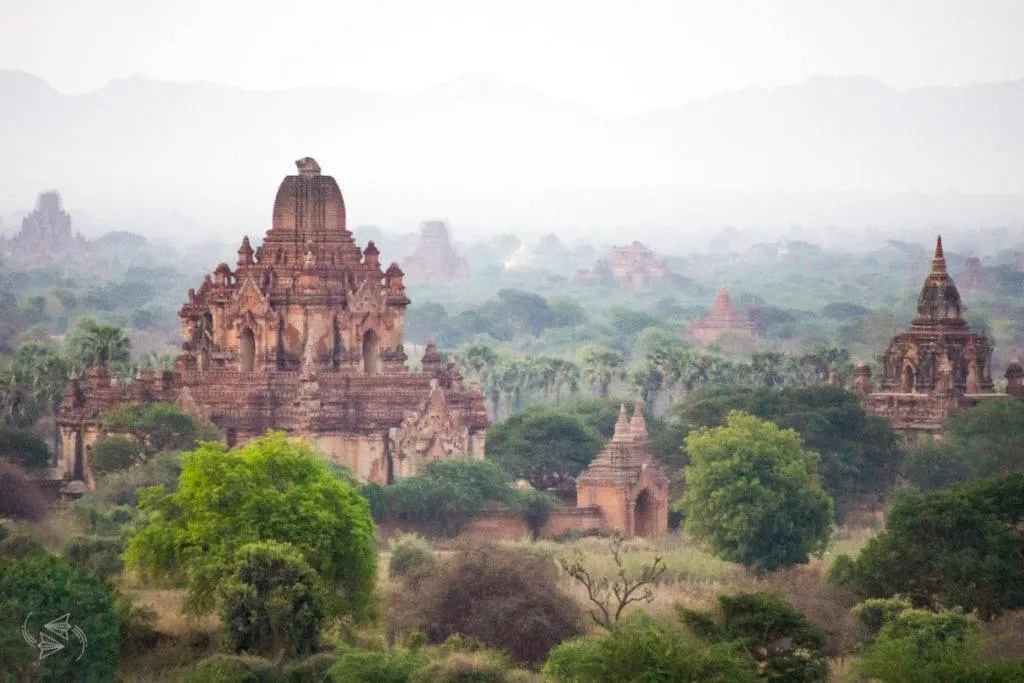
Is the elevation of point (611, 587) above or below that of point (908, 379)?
below

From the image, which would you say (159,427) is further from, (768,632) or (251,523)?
(768,632)

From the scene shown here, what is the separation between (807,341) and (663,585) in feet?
327

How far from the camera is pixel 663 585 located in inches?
2014

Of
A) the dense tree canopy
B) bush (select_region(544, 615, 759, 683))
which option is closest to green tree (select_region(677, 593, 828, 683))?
bush (select_region(544, 615, 759, 683))

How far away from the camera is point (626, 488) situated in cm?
6116

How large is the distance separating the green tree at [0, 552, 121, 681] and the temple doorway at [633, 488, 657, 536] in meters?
21.7

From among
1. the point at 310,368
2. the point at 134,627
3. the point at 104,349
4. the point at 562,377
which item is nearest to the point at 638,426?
the point at 310,368

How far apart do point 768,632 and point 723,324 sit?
115 m

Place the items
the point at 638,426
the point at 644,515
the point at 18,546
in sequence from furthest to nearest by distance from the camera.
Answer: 1. the point at 638,426
2. the point at 644,515
3. the point at 18,546

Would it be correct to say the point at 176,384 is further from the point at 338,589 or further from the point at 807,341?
the point at 807,341

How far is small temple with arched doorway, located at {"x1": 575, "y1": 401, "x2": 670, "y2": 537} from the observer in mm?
61094

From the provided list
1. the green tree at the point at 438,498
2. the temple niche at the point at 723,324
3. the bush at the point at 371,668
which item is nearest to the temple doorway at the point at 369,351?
the green tree at the point at 438,498

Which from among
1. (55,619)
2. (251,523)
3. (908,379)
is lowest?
(55,619)

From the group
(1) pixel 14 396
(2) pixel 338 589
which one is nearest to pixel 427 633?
(2) pixel 338 589
